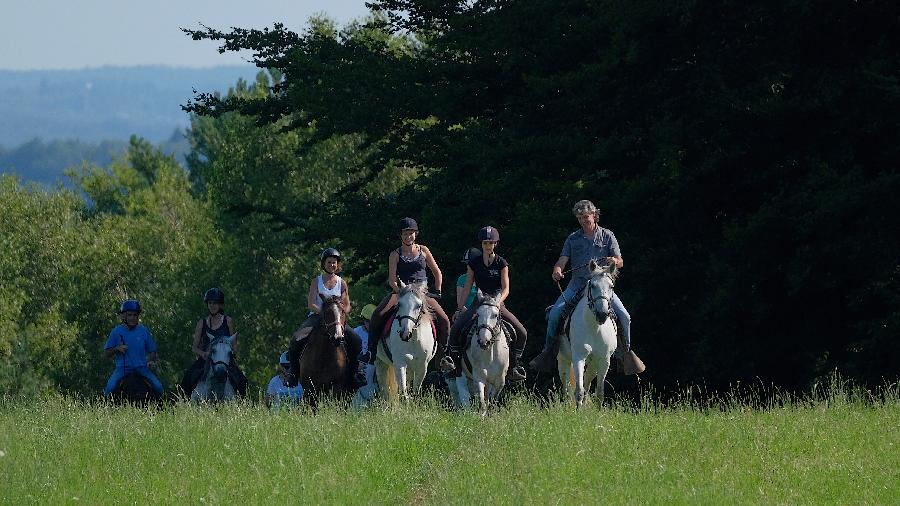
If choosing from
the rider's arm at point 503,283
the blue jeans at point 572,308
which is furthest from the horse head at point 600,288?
the rider's arm at point 503,283

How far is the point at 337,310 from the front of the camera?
63.2 ft

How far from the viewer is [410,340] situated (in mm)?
18766

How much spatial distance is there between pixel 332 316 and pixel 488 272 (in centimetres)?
222

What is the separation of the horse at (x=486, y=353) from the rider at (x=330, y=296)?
1.70 m

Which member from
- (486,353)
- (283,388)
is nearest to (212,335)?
(283,388)

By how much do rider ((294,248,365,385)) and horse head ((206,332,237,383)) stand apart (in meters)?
3.56

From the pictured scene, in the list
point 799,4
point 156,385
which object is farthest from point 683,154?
point 156,385

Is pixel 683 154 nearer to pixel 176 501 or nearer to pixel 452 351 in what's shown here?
pixel 452 351

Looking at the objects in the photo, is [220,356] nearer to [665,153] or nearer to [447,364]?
[447,364]

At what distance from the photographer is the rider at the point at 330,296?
63.0 ft

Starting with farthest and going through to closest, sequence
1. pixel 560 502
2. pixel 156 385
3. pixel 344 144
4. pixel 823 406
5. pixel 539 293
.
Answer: pixel 344 144
pixel 539 293
pixel 156 385
pixel 823 406
pixel 560 502

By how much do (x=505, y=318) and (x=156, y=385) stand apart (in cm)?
774

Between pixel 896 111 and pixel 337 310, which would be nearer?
pixel 337 310

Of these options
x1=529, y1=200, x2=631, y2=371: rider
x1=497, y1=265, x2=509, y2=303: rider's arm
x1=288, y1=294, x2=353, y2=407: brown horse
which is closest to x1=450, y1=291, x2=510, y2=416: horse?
x1=497, y1=265, x2=509, y2=303: rider's arm
